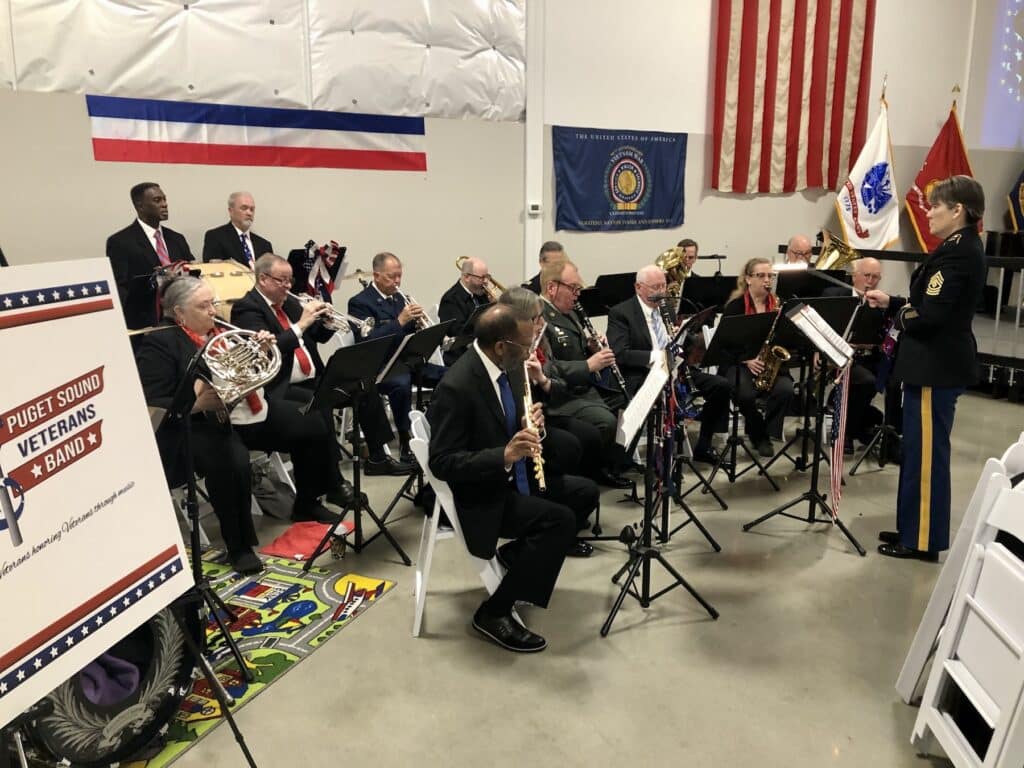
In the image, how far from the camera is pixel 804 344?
482cm

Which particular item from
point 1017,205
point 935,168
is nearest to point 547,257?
point 935,168

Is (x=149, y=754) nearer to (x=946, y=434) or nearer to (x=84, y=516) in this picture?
(x=84, y=516)

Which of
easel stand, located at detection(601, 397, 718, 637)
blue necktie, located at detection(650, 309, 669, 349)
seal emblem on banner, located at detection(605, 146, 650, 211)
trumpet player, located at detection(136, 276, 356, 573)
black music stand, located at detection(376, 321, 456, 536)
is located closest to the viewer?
easel stand, located at detection(601, 397, 718, 637)

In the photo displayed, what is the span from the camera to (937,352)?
3.56 metres

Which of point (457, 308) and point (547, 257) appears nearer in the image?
point (457, 308)

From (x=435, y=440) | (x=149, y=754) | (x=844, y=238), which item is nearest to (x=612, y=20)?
(x=844, y=238)

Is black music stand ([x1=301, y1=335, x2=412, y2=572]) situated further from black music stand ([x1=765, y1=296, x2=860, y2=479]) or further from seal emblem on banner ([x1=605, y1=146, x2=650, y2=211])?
seal emblem on banner ([x1=605, y1=146, x2=650, y2=211])

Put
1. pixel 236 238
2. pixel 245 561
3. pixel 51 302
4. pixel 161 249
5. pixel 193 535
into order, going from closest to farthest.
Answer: pixel 51 302, pixel 193 535, pixel 245 561, pixel 161 249, pixel 236 238

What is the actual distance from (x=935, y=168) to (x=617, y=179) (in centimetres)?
447

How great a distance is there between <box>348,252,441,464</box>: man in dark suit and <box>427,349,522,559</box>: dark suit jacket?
206 centimetres

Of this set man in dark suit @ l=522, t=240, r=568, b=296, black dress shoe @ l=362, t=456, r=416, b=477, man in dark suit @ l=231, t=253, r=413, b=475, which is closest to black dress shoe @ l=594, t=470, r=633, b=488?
black dress shoe @ l=362, t=456, r=416, b=477

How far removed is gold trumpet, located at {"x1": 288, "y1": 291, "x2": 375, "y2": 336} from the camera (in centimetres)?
461

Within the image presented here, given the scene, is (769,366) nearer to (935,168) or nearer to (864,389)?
(864,389)

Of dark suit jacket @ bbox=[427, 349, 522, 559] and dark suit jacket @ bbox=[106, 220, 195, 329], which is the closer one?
dark suit jacket @ bbox=[427, 349, 522, 559]
